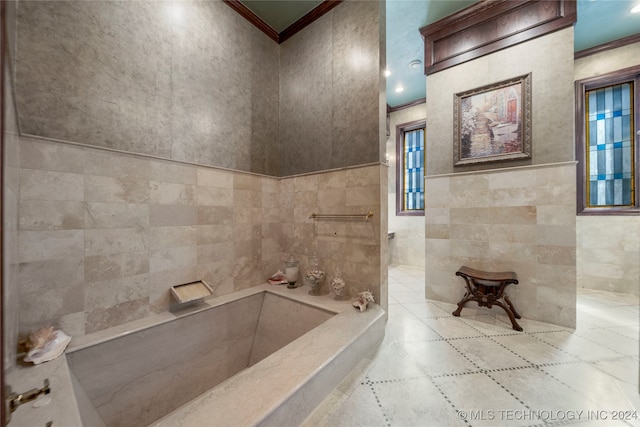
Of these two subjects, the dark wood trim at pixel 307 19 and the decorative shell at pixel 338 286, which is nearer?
the decorative shell at pixel 338 286

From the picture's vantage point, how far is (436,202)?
8.64ft

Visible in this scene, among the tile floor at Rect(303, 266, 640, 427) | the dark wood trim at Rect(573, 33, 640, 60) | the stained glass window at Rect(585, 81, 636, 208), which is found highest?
the dark wood trim at Rect(573, 33, 640, 60)

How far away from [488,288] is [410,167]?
9.17 feet

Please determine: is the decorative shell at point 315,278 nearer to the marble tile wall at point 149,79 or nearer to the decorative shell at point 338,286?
the decorative shell at point 338,286

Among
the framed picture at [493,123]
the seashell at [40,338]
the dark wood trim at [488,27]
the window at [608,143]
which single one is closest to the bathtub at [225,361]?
the seashell at [40,338]

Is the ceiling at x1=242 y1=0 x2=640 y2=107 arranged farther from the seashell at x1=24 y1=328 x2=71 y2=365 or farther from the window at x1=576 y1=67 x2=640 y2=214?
the seashell at x1=24 y1=328 x2=71 y2=365

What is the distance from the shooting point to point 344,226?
6.97 ft

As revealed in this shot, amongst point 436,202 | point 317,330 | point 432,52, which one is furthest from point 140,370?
point 432,52

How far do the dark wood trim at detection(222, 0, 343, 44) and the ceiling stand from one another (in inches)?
1.3

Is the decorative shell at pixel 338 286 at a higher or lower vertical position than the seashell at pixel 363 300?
higher

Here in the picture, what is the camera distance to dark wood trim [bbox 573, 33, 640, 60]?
2.30 meters

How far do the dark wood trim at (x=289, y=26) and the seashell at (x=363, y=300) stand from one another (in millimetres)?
2735

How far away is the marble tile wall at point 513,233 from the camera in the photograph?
1.98 m

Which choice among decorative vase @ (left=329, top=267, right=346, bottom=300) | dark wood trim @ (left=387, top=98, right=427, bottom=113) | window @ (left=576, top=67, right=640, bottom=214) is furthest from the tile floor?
dark wood trim @ (left=387, top=98, right=427, bottom=113)
